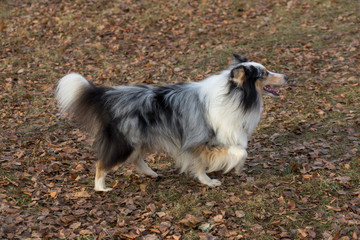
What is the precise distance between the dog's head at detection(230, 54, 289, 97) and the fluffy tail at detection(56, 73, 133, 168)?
152cm

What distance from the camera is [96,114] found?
4.85 m

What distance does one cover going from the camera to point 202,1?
13031 millimetres

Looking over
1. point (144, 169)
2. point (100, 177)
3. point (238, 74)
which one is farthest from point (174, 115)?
point (100, 177)

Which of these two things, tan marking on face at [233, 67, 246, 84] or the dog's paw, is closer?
tan marking on face at [233, 67, 246, 84]

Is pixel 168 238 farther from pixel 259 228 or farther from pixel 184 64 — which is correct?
pixel 184 64

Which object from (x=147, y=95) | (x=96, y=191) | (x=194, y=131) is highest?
(x=147, y=95)

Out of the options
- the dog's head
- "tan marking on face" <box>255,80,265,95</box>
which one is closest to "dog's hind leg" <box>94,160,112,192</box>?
the dog's head

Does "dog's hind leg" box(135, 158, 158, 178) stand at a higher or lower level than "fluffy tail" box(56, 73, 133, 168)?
lower

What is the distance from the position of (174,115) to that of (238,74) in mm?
915

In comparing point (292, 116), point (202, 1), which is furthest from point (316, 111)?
point (202, 1)

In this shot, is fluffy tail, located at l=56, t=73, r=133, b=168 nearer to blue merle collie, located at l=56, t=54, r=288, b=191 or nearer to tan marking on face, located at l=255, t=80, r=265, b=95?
blue merle collie, located at l=56, t=54, r=288, b=191

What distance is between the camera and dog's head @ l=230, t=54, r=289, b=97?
473 cm

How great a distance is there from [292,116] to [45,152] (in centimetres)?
413

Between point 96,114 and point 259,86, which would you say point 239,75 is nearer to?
point 259,86
